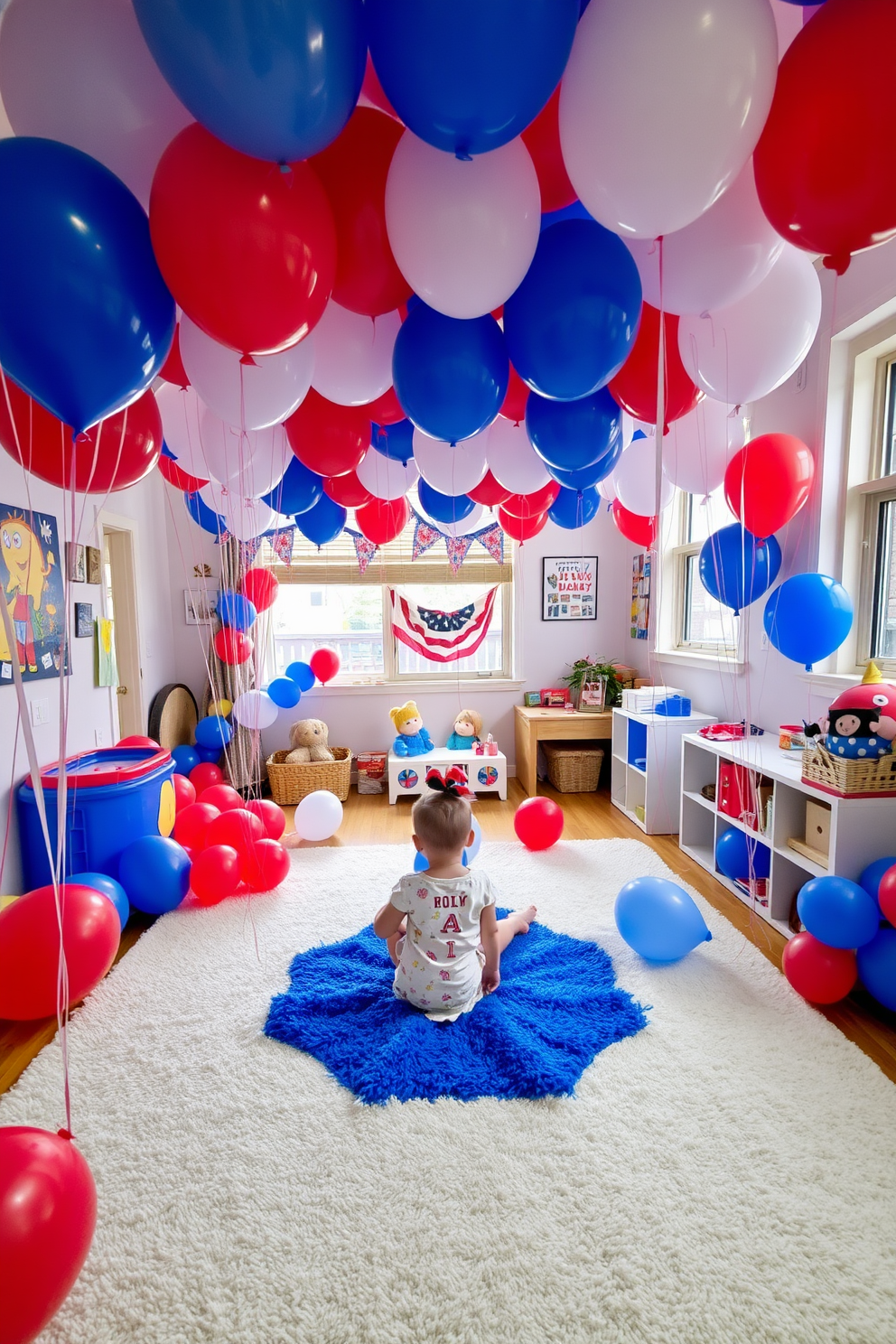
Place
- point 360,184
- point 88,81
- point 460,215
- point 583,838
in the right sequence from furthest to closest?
1. point 583,838
2. point 360,184
3. point 460,215
4. point 88,81

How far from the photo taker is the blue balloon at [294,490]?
2.54m

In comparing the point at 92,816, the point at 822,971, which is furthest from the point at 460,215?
the point at 92,816

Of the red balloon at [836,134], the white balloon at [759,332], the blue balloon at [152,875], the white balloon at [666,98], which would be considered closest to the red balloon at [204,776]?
the blue balloon at [152,875]

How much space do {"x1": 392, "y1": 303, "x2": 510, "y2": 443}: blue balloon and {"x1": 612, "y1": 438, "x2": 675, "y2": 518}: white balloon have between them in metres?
1.03

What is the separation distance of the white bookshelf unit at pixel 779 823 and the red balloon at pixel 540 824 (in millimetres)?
645

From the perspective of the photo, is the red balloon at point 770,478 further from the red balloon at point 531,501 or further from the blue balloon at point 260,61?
the blue balloon at point 260,61

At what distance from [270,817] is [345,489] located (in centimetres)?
160

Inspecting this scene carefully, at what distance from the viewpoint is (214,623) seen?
4598 mm

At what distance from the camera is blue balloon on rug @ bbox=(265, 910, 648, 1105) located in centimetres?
162

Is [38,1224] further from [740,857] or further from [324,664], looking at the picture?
[324,664]

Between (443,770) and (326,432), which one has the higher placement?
(326,432)

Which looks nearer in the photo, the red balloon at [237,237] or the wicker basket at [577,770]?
the red balloon at [237,237]

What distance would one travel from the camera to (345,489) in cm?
259

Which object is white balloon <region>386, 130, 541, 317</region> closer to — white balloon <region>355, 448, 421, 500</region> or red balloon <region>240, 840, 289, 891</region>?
white balloon <region>355, 448, 421, 500</region>
